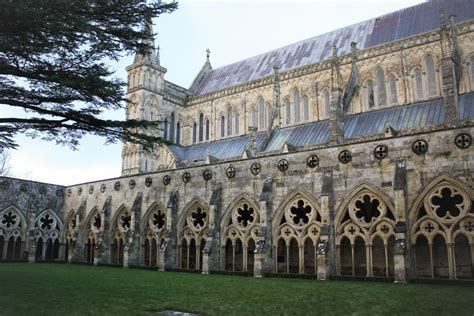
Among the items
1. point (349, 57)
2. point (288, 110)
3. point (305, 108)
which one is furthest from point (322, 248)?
point (288, 110)

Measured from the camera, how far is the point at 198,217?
2438cm

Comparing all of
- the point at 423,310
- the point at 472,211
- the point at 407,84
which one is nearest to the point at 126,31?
the point at 423,310

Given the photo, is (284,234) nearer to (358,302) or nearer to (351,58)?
(358,302)

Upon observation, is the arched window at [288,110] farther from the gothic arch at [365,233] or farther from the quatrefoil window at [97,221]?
the gothic arch at [365,233]

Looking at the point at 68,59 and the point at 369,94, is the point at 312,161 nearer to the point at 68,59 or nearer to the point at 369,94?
the point at 68,59

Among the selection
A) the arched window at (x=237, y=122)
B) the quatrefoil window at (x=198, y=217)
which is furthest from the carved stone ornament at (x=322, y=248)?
the arched window at (x=237, y=122)

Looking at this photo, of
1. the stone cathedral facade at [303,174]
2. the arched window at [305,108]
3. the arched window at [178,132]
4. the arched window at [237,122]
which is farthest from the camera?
the arched window at [178,132]

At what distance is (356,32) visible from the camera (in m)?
36.2

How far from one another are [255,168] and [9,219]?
19.7m

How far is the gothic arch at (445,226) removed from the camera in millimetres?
16016

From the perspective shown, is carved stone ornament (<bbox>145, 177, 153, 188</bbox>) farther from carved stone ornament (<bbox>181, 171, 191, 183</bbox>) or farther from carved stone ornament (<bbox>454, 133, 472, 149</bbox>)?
carved stone ornament (<bbox>454, 133, 472, 149</bbox>)

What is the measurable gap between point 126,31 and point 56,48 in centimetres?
212

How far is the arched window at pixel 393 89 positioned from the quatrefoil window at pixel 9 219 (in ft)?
92.6

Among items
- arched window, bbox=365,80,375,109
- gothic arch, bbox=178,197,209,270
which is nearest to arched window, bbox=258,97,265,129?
arched window, bbox=365,80,375,109
